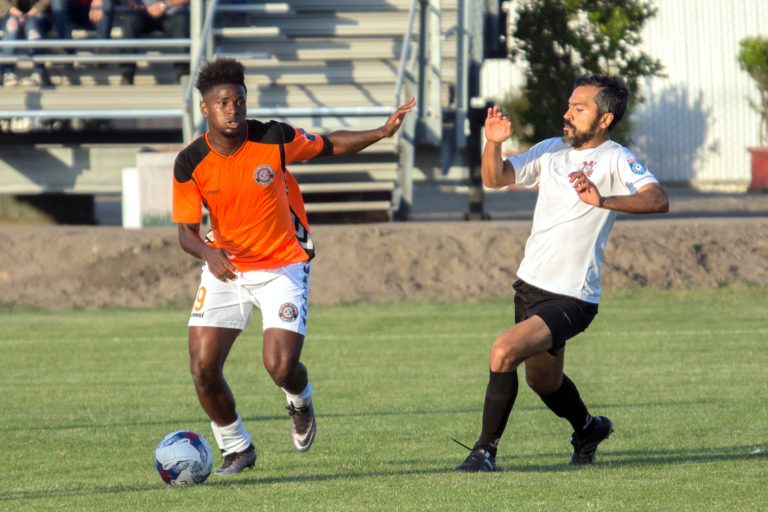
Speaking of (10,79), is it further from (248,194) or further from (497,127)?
(497,127)

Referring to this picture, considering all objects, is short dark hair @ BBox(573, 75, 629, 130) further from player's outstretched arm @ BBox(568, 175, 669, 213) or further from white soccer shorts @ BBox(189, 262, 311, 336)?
white soccer shorts @ BBox(189, 262, 311, 336)

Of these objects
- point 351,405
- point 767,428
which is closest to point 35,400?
point 351,405

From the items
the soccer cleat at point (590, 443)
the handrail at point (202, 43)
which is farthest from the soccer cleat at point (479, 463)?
the handrail at point (202, 43)

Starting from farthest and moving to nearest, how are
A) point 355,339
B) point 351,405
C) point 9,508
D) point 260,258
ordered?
point 355,339 < point 351,405 < point 260,258 < point 9,508

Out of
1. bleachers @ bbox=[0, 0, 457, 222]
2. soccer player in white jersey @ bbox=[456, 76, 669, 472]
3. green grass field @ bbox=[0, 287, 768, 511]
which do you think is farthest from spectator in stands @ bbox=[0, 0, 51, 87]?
soccer player in white jersey @ bbox=[456, 76, 669, 472]

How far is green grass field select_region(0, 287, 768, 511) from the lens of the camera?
6.84 metres

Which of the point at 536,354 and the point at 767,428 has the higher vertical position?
the point at 536,354

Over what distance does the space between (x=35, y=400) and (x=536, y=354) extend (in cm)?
518

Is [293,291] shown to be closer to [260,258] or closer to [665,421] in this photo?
[260,258]

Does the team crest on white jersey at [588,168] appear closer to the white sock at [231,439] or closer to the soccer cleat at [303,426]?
the soccer cleat at [303,426]

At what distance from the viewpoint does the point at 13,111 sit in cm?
2030

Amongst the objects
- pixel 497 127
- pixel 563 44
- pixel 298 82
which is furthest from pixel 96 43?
pixel 497 127

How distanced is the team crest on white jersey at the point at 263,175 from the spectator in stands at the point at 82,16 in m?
14.4

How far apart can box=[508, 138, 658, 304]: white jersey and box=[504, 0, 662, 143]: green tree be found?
22.3 meters
